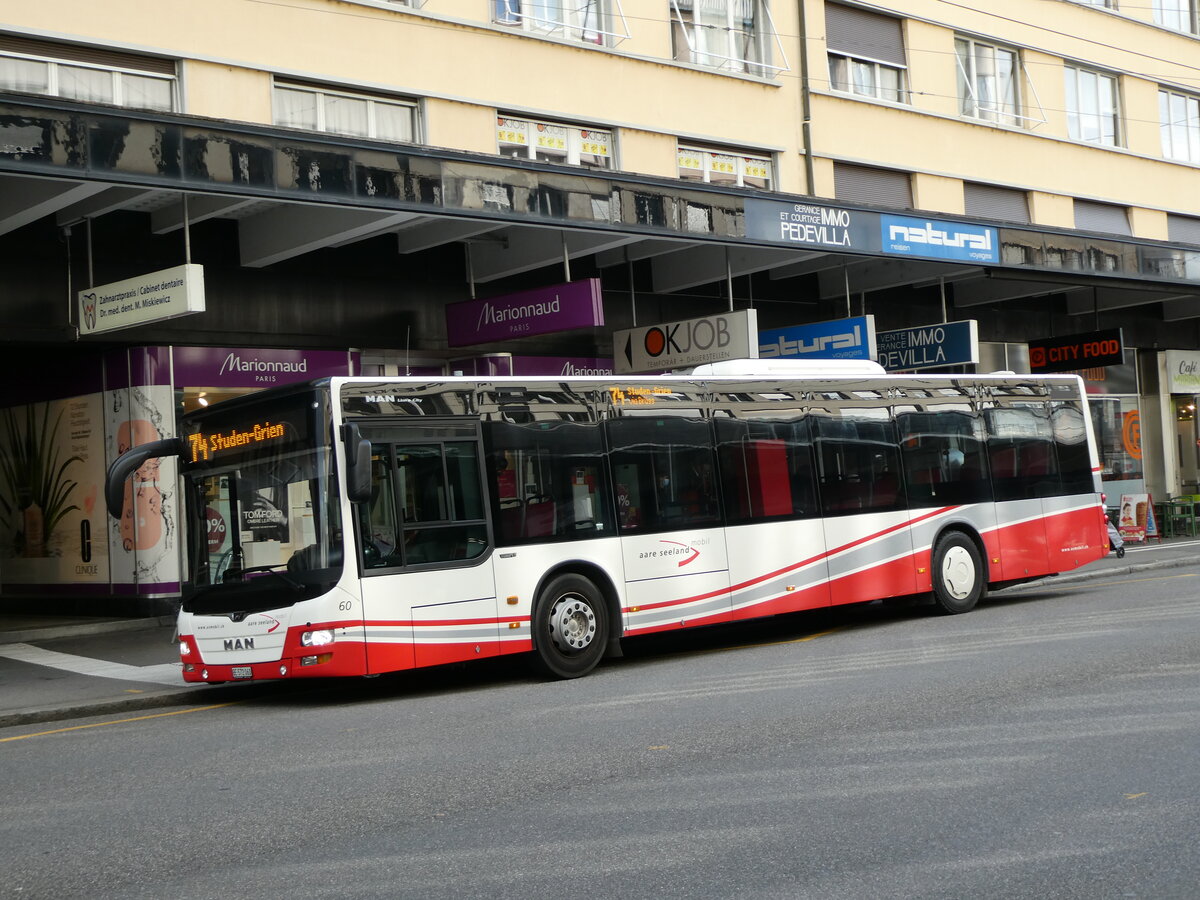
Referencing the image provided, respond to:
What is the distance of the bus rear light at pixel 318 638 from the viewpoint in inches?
408

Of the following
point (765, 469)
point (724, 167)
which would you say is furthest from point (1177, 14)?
point (765, 469)

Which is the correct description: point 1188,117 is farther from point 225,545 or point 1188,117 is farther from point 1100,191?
point 225,545

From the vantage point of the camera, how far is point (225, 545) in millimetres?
10938

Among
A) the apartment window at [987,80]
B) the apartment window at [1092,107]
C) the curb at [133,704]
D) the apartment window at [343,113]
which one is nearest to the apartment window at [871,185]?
the apartment window at [987,80]

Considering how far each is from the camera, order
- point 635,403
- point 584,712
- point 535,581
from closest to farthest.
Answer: point 584,712, point 535,581, point 635,403

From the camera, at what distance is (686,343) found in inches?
786

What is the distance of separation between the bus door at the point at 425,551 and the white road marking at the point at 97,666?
110 inches

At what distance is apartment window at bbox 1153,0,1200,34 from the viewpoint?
106 feet

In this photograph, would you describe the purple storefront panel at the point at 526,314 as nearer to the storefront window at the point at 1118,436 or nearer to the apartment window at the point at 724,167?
the apartment window at the point at 724,167

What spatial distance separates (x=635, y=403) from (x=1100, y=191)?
20.6 meters

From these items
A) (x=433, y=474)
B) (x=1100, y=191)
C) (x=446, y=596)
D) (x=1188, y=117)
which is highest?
(x=1188, y=117)

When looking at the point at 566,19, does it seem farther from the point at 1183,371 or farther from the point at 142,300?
the point at 1183,371

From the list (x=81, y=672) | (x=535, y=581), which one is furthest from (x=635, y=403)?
(x=81, y=672)

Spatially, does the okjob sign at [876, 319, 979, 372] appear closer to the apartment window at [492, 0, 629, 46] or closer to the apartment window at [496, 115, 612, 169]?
the apartment window at [496, 115, 612, 169]
